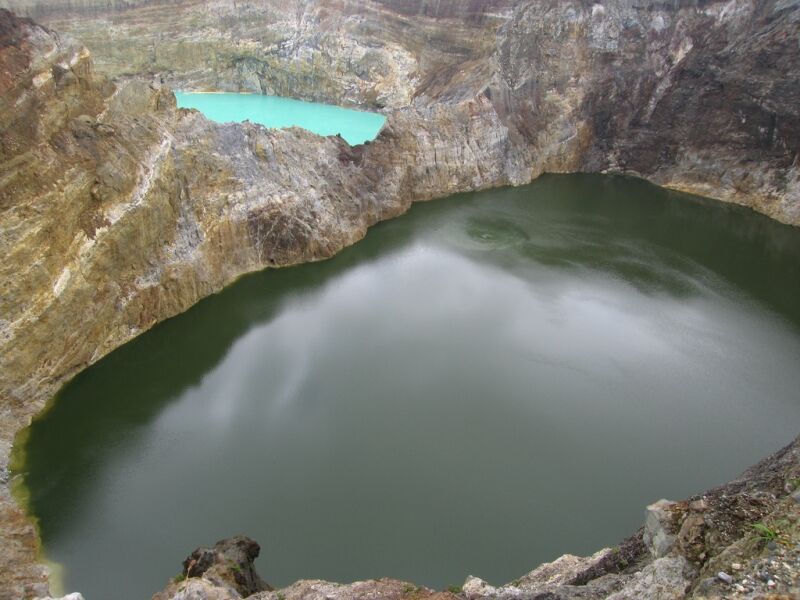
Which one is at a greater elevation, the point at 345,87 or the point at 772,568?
the point at 345,87

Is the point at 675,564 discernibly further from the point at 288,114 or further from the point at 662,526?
the point at 288,114

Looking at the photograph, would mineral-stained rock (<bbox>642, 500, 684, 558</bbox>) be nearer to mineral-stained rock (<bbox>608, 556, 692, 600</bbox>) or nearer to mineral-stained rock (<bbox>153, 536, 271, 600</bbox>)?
mineral-stained rock (<bbox>608, 556, 692, 600</bbox>)

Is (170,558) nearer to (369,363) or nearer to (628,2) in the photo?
(369,363)

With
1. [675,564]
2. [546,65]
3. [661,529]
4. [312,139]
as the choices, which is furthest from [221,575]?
[546,65]

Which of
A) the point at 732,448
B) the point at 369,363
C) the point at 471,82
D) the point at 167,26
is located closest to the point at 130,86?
the point at 369,363

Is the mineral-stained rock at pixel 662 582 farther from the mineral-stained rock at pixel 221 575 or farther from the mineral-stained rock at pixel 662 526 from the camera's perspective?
the mineral-stained rock at pixel 221 575

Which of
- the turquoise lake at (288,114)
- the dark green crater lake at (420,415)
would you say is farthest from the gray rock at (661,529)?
the turquoise lake at (288,114)
